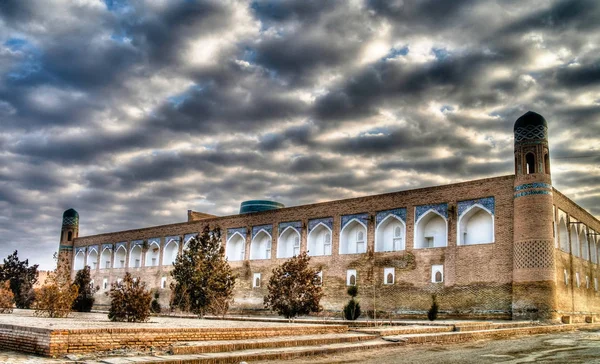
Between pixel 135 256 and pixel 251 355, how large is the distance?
108ft

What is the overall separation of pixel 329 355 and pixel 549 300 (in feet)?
41.2

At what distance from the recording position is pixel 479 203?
22078 millimetres

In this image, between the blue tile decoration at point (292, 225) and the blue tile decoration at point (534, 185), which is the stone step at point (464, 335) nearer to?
the blue tile decoration at point (534, 185)

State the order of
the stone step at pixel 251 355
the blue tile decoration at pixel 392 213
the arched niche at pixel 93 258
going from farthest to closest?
the arched niche at pixel 93 258 → the blue tile decoration at pixel 392 213 → the stone step at pixel 251 355

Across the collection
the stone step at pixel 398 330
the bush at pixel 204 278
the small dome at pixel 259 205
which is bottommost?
the stone step at pixel 398 330

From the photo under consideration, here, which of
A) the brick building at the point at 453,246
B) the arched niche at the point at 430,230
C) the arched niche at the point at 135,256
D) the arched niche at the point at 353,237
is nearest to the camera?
the brick building at the point at 453,246

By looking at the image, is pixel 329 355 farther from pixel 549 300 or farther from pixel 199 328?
pixel 549 300

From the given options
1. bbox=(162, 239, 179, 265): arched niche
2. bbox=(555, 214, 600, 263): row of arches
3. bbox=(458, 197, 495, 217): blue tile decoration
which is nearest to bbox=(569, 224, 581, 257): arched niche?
bbox=(555, 214, 600, 263): row of arches

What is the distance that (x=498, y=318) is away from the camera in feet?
66.3

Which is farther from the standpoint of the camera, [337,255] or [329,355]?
[337,255]

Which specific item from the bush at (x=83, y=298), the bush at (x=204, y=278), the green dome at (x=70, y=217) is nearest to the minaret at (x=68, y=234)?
the green dome at (x=70, y=217)

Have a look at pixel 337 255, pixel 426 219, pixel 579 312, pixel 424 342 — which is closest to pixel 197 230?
pixel 337 255

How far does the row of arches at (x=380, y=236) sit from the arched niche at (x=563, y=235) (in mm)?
3248

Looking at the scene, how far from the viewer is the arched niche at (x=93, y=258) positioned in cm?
4231
